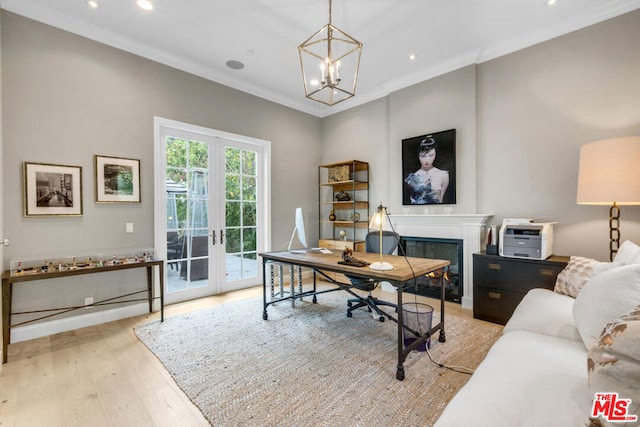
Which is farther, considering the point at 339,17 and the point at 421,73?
the point at 421,73

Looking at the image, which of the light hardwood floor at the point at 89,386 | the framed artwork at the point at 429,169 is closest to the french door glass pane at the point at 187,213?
the light hardwood floor at the point at 89,386

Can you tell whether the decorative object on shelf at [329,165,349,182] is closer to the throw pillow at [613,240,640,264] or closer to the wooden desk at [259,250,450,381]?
the wooden desk at [259,250,450,381]

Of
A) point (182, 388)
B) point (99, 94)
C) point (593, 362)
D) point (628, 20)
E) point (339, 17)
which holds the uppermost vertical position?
point (339, 17)

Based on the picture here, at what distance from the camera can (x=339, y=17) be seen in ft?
9.34

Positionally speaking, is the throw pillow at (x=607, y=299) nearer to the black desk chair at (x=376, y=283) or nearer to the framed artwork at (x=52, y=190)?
the black desk chair at (x=376, y=283)

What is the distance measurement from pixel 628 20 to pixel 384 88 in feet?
8.39

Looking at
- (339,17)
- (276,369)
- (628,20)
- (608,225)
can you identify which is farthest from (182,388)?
(628,20)

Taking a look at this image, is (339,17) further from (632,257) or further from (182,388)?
(182,388)

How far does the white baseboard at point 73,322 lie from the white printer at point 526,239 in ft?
13.5

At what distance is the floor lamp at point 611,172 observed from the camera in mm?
2178

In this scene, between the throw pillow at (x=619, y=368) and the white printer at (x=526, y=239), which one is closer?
the throw pillow at (x=619, y=368)

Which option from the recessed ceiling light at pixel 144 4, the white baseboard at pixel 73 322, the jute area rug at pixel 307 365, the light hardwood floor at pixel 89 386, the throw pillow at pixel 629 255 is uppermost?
the recessed ceiling light at pixel 144 4

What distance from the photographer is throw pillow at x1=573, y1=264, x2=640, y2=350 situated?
119 centimetres

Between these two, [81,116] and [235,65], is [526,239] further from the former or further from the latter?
[81,116]
